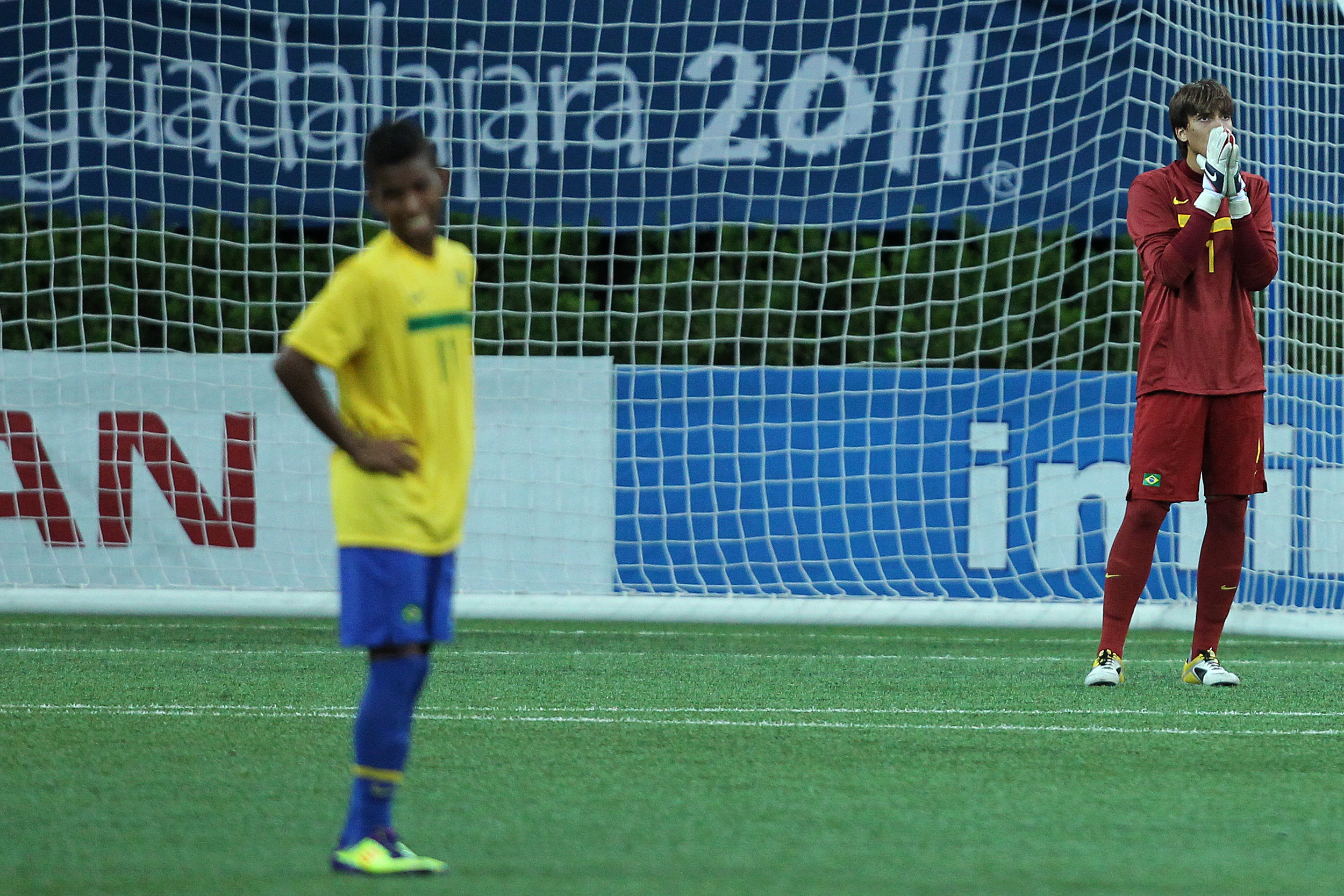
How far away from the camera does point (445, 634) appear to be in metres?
2.65

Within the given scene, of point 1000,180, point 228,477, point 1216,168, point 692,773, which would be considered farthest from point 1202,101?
point 228,477

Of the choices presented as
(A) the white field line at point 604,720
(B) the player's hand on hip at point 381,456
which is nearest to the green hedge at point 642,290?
(A) the white field line at point 604,720

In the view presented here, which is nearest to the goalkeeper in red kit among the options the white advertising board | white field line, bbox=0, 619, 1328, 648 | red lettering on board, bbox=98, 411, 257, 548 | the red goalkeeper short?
the red goalkeeper short

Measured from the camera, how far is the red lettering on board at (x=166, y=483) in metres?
7.38

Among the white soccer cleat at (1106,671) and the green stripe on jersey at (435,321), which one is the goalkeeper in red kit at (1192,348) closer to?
the white soccer cleat at (1106,671)

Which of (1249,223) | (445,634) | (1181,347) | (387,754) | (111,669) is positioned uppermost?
(1249,223)

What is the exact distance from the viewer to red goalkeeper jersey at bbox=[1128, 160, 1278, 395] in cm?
466

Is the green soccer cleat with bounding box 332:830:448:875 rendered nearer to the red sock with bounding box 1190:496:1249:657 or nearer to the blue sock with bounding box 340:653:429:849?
the blue sock with bounding box 340:653:429:849

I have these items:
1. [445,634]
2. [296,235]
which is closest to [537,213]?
[296,235]

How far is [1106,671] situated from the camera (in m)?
4.87

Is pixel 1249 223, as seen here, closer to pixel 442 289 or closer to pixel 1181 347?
pixel 1181 347

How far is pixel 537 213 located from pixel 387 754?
592 centimetres

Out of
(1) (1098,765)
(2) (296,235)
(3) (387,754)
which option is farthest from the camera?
(2) (296,235)

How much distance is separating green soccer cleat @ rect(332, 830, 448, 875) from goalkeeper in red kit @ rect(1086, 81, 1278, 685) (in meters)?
2.72
